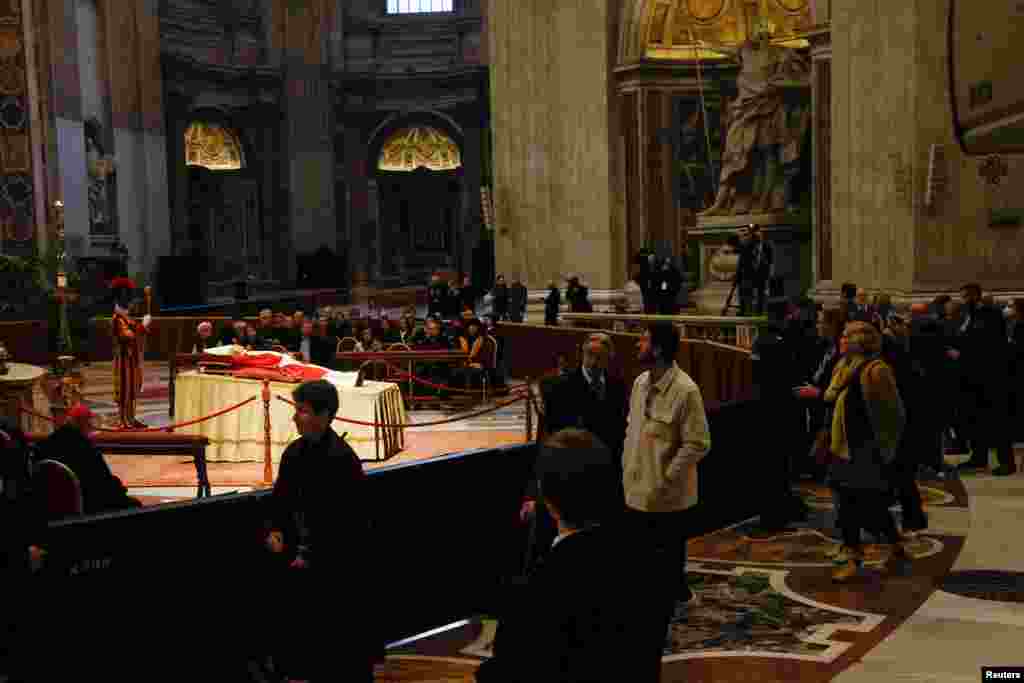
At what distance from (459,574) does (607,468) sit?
4.30 metres

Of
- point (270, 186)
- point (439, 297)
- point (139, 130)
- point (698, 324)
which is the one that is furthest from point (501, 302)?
point (270, 186)

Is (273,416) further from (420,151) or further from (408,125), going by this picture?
(420,151)

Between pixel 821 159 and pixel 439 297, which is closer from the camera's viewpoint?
pixel 821 159

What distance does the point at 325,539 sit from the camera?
4938 mm

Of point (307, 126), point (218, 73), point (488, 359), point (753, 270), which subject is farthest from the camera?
point (307, 126)

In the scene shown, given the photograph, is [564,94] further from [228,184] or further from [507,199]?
[228,184]

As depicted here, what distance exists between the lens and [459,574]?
23.3 feet

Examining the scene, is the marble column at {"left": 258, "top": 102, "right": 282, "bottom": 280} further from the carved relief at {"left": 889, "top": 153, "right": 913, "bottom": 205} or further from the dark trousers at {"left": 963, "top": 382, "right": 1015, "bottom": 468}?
the dark trousers at {"left": 963, "top": 382, "right": 1015, "bottom": 468}

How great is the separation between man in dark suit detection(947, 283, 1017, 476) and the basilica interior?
6 centimetres

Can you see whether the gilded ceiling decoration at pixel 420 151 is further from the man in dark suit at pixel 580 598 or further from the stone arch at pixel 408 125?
the man in dark suit at pixel 580 598

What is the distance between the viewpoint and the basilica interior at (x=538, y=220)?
694 centimetres

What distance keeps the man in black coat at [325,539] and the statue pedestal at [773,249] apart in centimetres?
1733

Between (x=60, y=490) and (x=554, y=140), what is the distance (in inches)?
815

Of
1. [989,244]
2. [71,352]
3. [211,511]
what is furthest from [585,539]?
[71,352]
